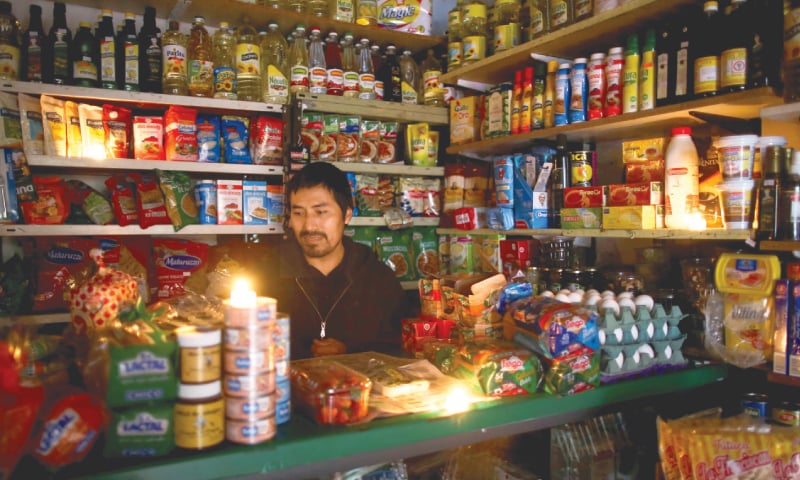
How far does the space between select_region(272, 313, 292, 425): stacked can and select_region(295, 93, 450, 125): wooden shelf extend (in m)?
1.96

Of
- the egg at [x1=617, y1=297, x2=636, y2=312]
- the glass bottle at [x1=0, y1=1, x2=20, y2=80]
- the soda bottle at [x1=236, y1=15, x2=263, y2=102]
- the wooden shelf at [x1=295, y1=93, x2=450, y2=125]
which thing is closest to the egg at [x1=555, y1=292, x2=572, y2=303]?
the egg at [x1=617, y1=297, x2=636, y2=312]

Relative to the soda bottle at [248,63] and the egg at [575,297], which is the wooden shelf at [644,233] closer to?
the egg at [575,297]

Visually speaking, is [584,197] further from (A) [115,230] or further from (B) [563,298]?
(A) [115,230]

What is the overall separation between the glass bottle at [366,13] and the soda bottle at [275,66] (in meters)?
0.48

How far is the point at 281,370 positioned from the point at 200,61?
2124mm

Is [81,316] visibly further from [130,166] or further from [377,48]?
[377,48]

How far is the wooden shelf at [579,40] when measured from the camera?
2109 millimetres

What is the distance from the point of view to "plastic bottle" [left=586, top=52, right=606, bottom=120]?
235 centimetres

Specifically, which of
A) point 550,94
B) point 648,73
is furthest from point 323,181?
point 648,73

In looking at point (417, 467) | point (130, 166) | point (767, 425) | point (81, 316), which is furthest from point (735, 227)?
point (130, 166)

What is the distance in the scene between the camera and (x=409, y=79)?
3.57 meters

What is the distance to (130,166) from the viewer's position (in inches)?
104

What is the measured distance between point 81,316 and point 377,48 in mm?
2572

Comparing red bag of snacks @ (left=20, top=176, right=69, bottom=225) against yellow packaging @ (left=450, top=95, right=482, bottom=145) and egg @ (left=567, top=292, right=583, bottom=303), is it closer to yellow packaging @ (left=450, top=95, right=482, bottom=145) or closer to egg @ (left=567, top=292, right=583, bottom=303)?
yellow packaging @ (left=450, top=95, right=482, bottom=145)
